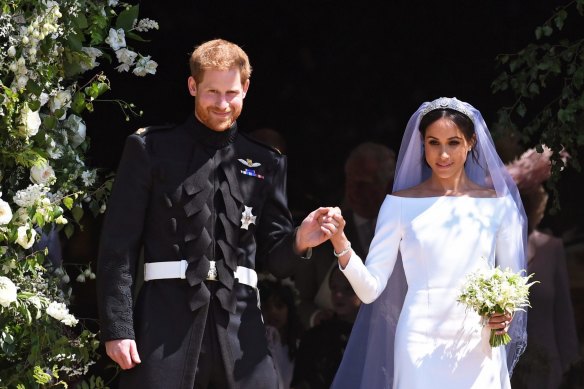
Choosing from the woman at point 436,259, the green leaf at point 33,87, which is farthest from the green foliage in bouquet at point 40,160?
the woman at point 436,259

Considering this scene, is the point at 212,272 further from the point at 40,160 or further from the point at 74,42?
the point at 74,42

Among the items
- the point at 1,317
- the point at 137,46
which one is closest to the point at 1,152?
the point at 1,317

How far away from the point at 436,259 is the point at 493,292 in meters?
0.39

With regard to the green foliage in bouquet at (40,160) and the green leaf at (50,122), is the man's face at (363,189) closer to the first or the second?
the green foliage in bouquet at (40,160)

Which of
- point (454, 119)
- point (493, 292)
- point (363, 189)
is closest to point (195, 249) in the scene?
point (493, 292)

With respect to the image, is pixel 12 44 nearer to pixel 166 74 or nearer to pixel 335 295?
pixel 166 74

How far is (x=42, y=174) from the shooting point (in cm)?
516

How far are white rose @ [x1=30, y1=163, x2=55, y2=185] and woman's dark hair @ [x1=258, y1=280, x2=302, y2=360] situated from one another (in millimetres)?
2592

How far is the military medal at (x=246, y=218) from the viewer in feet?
16.8

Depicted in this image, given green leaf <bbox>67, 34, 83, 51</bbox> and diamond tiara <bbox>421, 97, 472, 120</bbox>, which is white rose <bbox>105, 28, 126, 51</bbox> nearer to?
green leaf <bbox>67, 34, 83, 51</bbox>

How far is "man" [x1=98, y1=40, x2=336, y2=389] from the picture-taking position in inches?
194

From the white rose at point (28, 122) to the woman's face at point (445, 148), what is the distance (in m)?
1.69

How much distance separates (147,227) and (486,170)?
1613mm

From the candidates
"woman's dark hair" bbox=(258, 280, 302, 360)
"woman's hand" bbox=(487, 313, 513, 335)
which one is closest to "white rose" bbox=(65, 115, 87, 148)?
"woman's hand" bbox=(487, 313, 513, 335)
